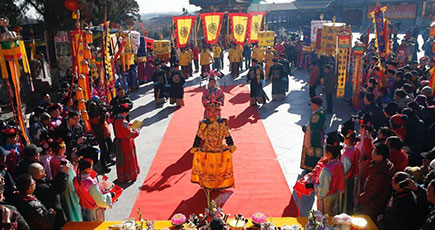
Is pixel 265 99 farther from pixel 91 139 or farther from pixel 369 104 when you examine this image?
pixel 91 139

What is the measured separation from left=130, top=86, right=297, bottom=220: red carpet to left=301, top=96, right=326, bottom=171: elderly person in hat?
58cm

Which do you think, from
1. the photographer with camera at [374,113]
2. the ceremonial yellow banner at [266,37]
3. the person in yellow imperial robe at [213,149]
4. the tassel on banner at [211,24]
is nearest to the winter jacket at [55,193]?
the person in yellow imperial robe at [213,149]

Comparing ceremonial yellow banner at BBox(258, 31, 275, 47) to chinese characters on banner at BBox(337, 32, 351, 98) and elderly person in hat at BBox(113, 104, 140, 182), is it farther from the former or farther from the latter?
elderly person in hat at BBox(113, 104, 140, 182)

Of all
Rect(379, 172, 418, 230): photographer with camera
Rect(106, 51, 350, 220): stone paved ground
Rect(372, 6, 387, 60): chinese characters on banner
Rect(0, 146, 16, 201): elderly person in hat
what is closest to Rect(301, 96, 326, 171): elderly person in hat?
Rect(106, 51, 350, 220): stone paved ground

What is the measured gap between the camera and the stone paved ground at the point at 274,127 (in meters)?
5.92

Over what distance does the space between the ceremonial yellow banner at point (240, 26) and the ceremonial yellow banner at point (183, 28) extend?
1.70m

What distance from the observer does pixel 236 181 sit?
20.3 feet

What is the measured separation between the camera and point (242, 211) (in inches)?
206

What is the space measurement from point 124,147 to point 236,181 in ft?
6.78

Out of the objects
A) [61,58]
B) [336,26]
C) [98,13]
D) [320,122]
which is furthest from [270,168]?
[98,13]

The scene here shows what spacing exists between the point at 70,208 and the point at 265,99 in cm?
799

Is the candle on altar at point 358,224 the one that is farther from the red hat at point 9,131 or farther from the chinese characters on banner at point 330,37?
the chinese characters on banner at point 330,37

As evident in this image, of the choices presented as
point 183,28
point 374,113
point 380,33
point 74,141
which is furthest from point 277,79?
point 74,141

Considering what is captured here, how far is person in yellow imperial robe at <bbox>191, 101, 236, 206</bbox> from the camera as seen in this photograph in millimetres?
5371
